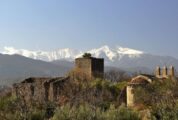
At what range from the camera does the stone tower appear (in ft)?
225

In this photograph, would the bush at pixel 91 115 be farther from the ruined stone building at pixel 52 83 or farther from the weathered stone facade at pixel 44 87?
the weathered stone facade at pixel 44 87

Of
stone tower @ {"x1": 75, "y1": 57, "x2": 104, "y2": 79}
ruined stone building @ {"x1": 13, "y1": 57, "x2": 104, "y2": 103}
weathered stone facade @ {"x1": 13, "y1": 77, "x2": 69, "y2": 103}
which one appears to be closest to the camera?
ruined stone building @ {"x1": 13, "y1": 57, "x2": 104, "y2": 103}

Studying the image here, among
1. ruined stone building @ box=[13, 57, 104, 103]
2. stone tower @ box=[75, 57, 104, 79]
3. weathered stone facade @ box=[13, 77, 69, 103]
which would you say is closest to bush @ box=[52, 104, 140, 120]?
ruined stone building @ box=[13, 57, 104, 103]

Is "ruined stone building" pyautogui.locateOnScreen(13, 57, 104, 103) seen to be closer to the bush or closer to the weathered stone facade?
the weathered stone facade

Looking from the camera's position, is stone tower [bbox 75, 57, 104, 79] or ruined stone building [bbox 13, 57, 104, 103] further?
stone tower [bbox 75, 57, 104, 79]

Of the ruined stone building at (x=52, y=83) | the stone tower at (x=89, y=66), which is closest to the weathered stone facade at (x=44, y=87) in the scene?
the ruined stone building at (x=52, y=83)

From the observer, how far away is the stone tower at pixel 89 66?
68.4 meters

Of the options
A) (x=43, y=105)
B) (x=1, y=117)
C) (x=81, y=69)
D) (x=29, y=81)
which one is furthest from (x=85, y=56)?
(x=1, y=117)

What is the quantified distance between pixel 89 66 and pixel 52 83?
799cm

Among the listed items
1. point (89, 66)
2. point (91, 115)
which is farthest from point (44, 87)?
point (91, 115)

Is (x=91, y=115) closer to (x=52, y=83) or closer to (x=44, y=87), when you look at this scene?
(x=52, y=83)

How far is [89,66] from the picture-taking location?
225ft

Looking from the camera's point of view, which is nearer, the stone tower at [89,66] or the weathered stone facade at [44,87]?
the weathered stone facade at [44,87]

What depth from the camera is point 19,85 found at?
6394 centimetres
